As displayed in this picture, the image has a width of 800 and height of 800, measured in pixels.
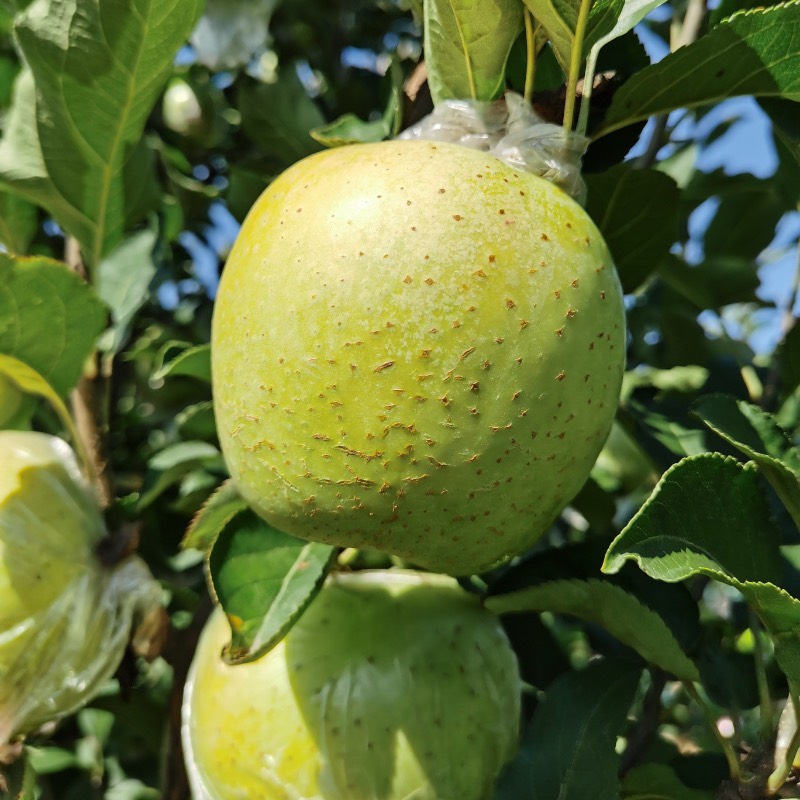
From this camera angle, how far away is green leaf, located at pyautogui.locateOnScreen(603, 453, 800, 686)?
562 mm

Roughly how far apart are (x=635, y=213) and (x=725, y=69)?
0.21m

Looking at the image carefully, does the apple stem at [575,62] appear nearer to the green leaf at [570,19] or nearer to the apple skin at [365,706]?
the green leaf at [570,19]

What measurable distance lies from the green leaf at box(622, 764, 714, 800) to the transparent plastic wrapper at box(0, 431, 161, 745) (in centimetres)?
52

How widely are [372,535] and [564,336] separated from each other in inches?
7.5

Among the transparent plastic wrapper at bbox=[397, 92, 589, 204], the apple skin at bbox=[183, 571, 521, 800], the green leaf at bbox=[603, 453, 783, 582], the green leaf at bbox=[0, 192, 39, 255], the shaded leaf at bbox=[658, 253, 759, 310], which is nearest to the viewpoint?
the green leaf at bbox=[603, 453, 783, 582]

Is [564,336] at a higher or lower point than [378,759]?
higher

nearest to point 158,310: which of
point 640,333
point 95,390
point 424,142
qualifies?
point 95,390

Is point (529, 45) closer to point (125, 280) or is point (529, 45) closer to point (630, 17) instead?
point (630, 17)

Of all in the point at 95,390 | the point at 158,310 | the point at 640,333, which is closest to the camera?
the point at 95,390

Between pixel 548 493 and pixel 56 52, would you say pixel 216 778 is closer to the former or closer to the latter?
pixel 548 493

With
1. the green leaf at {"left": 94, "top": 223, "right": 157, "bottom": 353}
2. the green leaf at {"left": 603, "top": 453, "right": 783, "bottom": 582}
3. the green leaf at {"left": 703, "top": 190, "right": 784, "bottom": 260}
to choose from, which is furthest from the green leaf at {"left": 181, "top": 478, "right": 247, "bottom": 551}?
the green leaf at {"left": 703, "top": 190, "right": 784, "bottom": 260}

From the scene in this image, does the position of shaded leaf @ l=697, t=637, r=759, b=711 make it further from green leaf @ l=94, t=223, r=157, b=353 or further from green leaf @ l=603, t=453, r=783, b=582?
green leaf @ l=94, t=223, r=157, b=353

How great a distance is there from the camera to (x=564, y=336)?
581mm

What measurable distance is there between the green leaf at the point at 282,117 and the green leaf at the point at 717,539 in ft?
2.45
